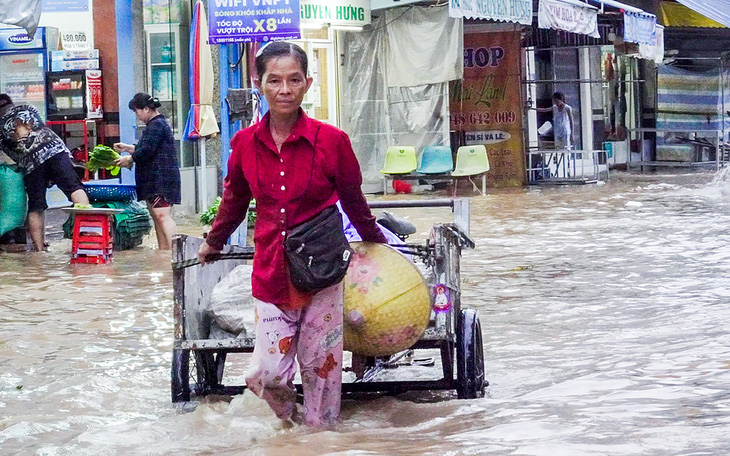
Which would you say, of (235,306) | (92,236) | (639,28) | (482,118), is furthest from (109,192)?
(639,28)

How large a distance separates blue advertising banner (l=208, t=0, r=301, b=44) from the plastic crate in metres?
2.23

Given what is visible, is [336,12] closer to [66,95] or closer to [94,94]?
[94,94]

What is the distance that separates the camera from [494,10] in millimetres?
17828

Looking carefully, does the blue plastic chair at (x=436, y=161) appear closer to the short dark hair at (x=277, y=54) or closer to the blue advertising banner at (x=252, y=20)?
the blue advertising banner at (x=252, y=20)

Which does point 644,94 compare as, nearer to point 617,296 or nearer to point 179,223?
point 179,223

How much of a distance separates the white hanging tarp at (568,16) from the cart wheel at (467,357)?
1351 centimetres

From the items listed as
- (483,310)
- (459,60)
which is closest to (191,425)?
(483,310)

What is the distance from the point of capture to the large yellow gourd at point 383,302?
16.6 ft

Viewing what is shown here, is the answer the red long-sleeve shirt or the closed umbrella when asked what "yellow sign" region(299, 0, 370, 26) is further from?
the red long-sleeve shirt

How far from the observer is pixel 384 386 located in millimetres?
5504

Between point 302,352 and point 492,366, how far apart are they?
6.89 ft

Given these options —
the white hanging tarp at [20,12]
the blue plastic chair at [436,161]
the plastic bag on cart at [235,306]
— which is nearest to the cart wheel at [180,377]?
the plastic bag on cart at [235,306]

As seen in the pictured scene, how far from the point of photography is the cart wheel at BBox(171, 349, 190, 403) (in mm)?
5539

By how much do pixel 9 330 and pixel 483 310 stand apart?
3.29m
